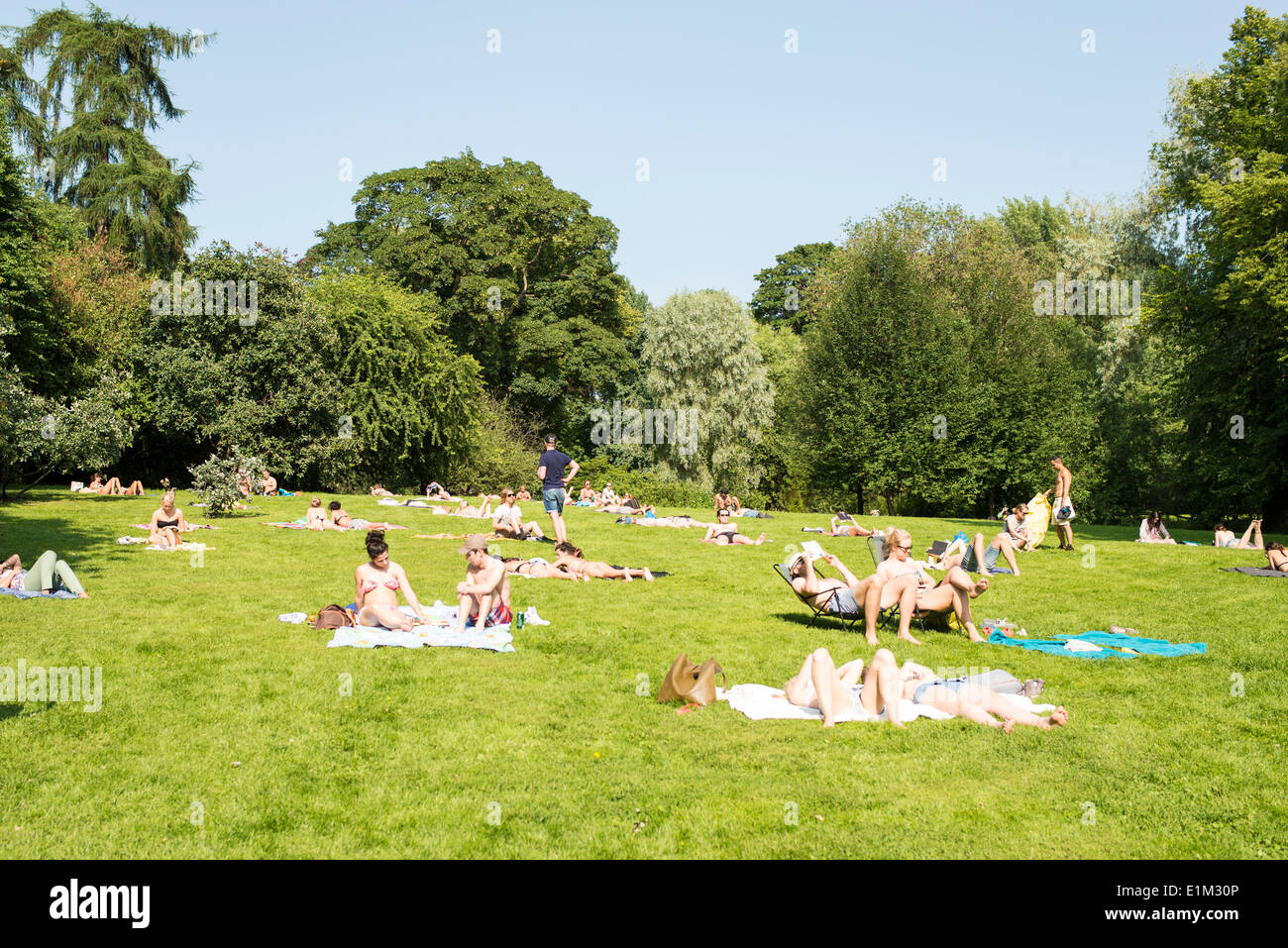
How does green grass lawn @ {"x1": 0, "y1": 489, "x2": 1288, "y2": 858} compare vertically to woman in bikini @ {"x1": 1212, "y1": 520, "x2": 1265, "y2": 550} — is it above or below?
below

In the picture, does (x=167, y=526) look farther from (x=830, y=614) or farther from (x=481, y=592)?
(x=830, y=614)

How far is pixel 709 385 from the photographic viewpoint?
46.9m

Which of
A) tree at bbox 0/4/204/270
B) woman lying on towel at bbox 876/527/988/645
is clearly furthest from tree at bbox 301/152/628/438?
woman lying on towel at bbox 876/527/988/645

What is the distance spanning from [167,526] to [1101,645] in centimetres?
1687

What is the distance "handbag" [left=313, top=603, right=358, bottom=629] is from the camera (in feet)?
36.0

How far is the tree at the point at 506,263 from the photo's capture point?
160 feet

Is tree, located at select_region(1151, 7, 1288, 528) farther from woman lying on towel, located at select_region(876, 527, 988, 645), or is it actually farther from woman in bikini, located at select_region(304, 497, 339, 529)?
woman in bikini, located at select_region(304, 497, 339, 529)

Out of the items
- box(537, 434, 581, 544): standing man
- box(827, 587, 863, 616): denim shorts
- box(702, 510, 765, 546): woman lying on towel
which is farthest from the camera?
box(702, 510, 765, 546): woman lying on towel

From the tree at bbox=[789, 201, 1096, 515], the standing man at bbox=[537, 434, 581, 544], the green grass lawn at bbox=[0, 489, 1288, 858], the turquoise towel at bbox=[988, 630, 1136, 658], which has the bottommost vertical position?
the green grass lawn at bbox=[0, 489, 1288, 858]

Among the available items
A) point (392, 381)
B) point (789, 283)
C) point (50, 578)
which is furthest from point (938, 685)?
point (789, 283)

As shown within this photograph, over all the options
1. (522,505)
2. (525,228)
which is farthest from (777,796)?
(525,228)

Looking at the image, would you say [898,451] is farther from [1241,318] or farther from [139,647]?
[139,647]

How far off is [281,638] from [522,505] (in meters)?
17.2

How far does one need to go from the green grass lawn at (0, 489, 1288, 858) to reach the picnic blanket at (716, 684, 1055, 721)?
0.18 metres
